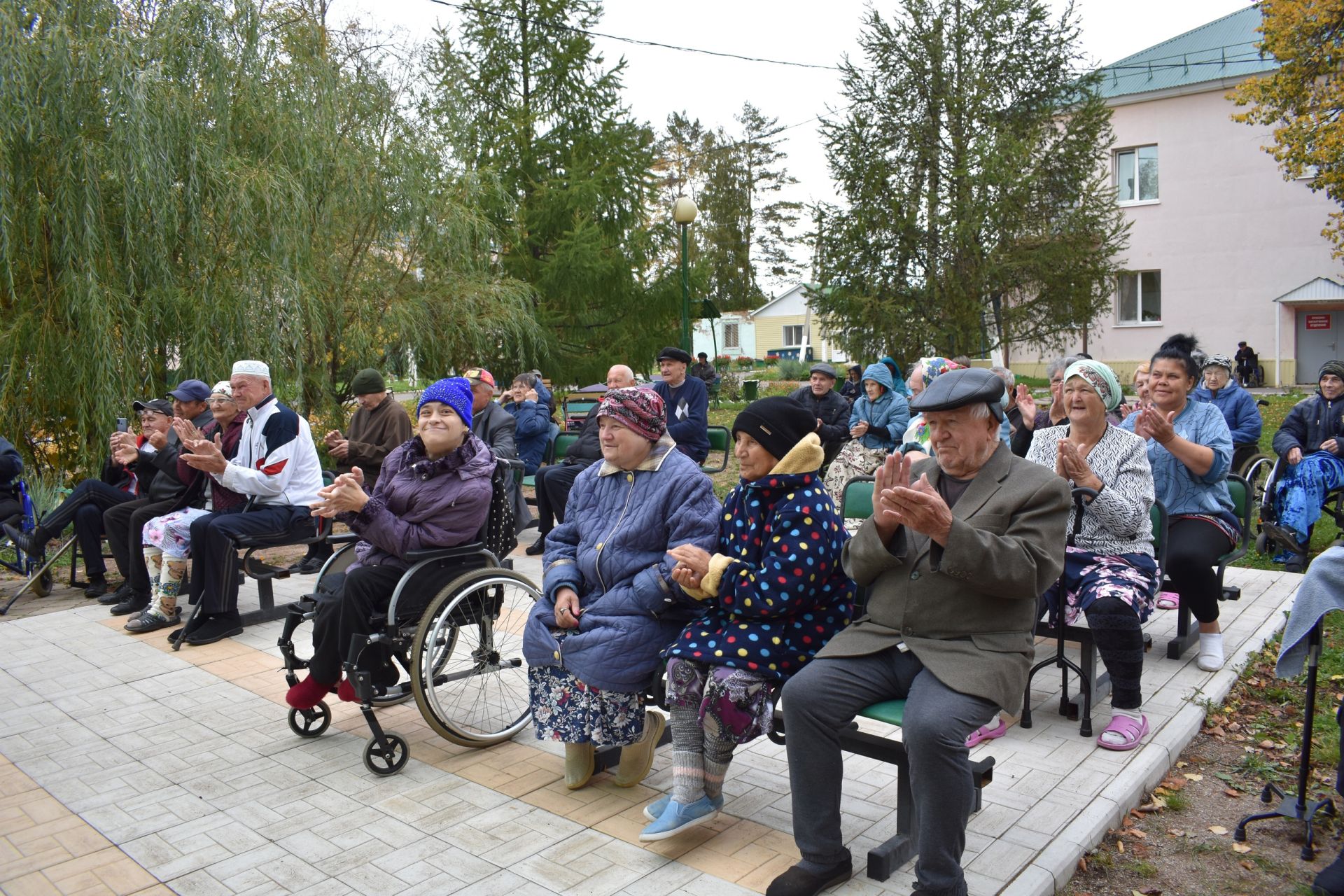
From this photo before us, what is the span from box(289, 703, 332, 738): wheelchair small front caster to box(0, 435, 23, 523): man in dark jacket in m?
4.43

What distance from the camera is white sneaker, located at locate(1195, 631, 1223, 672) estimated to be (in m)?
5.02

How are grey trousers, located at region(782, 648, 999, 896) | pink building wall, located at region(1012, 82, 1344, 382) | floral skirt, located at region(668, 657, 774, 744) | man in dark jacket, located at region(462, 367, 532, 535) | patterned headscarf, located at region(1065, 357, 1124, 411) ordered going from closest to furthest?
grey trousers, located at region(782, 648, 999, 896), floral skirt, located at region(668, 657, 774, 744), patterned headscarf, located at region(1065, 357, 1124, 411), man in dark jacket, located at region(462, 367, 532, 535), pink building wall, located at region(1012, 82, 1344, 382)

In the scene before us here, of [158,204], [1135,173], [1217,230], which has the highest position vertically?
[1135,173]

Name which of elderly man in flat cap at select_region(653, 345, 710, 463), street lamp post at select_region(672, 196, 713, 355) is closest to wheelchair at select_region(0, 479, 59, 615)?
elderly man in flat cap at select_region(653, 345, 710, 463)

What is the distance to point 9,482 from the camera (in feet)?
25.0

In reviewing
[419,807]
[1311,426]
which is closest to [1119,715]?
[419,807]

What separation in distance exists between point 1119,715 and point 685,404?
4.78 m

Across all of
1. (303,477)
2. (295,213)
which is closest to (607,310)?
(295,213)

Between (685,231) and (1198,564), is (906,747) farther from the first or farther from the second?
(685,231)

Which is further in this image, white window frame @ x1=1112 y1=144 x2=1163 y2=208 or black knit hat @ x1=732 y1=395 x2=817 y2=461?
white window frame @ x1=1112 y1=144 x2=1163 y2=208

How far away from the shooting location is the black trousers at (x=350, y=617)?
4.17 meters

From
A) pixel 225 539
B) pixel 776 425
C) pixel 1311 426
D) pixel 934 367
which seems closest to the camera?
pixel 776 425

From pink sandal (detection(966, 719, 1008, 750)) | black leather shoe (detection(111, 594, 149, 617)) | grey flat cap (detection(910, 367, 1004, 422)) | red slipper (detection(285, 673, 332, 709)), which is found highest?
grey flat cap (detection(910, 367, 1004, 422))

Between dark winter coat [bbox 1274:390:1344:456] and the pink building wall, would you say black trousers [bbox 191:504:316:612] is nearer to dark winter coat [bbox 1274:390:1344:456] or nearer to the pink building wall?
dark winter coat [bbox 1274:390:1344:456]
